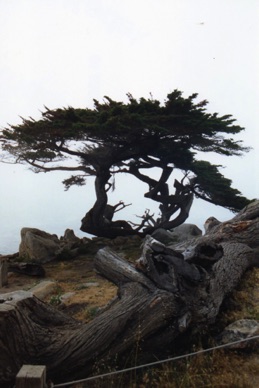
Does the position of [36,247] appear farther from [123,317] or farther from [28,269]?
[123,317]

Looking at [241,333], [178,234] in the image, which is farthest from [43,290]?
[178,234]

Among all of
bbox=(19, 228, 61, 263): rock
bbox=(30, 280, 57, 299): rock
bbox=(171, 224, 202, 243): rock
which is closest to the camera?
bbox=(30, 280, 57, 299): rock

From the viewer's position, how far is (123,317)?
3756 millimetres

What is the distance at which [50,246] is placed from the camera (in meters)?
13.4

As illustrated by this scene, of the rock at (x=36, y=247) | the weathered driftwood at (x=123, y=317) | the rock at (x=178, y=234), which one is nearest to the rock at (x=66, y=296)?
the weathered driftwood at (x=123, y=317)

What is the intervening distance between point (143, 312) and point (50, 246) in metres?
10.4

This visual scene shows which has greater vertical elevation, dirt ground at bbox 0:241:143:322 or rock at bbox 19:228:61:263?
rock at bbox 19:228:61:263

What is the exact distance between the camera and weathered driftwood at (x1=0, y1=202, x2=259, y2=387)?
3312 mm

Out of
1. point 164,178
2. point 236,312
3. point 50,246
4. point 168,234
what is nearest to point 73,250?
point 50,246

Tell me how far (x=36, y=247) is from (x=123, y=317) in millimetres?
10183

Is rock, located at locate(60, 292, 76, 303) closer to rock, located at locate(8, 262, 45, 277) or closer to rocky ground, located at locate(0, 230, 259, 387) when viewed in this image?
rocky ground, located at locate(0, 230, 259, 387)

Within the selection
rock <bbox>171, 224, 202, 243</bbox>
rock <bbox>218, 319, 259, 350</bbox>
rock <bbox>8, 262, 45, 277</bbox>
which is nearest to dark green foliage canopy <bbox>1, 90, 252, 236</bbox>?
rock <bbox>171, 224, 202, 243</bbox>

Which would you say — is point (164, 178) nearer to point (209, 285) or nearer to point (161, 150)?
point (161, 150)

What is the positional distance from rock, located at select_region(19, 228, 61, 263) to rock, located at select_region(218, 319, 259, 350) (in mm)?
10036
